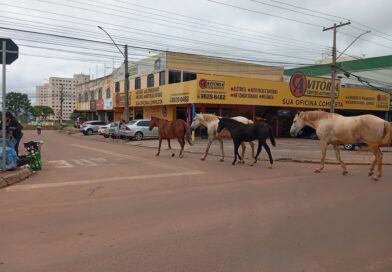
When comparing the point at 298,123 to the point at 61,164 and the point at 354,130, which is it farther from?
the point at 61,164

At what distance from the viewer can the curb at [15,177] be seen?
9.73 meters

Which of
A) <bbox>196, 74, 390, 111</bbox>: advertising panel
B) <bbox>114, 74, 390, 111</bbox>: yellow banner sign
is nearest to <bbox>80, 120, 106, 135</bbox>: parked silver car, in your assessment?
<bbox>114, 74, 390, 111</bbox>: yellow banner sign

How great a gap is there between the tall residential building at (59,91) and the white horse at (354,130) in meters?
73.5

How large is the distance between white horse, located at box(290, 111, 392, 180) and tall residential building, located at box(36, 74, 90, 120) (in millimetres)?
73524

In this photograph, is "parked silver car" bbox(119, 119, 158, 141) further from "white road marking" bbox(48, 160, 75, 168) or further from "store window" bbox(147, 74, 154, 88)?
"white road marking" bbox(48, 160, 75, 168)

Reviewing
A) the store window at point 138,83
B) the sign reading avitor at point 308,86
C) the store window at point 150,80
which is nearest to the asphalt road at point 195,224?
the sign reading avitor at point 308,86

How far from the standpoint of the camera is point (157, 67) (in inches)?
1603

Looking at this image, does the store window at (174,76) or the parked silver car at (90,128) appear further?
the parked silver car at (90,128)

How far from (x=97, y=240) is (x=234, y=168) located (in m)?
8.43

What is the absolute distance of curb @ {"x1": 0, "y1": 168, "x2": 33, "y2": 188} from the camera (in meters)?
9.73

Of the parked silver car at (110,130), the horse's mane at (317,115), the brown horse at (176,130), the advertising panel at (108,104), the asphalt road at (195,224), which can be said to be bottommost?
the asphalt road at (195,224)

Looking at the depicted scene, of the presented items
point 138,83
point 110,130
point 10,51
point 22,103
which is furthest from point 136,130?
point 22,103

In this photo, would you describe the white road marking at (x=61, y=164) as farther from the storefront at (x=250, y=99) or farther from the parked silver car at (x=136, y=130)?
the parked silver car at (x=136, y=130)

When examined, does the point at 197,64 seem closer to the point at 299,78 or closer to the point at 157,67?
the point at 157,67
